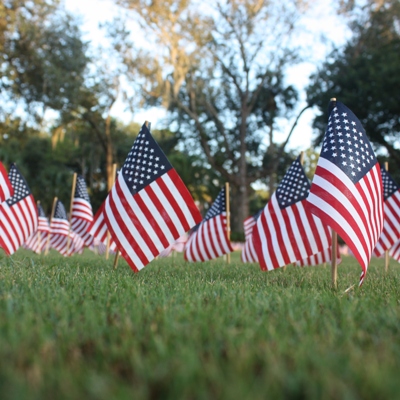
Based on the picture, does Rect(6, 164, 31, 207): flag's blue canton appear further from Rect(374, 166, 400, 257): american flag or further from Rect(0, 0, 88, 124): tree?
Rect(0, 0, 88, 124): tree

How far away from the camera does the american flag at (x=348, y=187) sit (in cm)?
506

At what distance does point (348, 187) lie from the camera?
516 centimetres

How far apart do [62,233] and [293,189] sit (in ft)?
29.7

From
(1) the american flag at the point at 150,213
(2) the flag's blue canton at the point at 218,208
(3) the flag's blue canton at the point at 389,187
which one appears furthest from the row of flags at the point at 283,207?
(2) the flag's blue canton at the point at 218,208

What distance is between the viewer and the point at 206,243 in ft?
35.9

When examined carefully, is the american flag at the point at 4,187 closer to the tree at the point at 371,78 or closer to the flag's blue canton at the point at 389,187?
the flag's blue canton at the point at 389,187

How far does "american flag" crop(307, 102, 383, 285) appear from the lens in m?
5.06

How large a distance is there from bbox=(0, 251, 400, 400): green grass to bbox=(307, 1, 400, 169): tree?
80.1ft

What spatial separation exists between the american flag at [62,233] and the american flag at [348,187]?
10.4 metres

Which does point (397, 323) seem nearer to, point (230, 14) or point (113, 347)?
point (113, 347)

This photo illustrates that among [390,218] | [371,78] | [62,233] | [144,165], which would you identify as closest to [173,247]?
[62,233]

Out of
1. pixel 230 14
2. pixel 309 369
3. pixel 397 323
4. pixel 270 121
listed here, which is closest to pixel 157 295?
pixel 397 323

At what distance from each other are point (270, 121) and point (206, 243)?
27.9 m

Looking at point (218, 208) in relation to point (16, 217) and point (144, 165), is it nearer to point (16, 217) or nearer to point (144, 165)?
point (16, 217)
